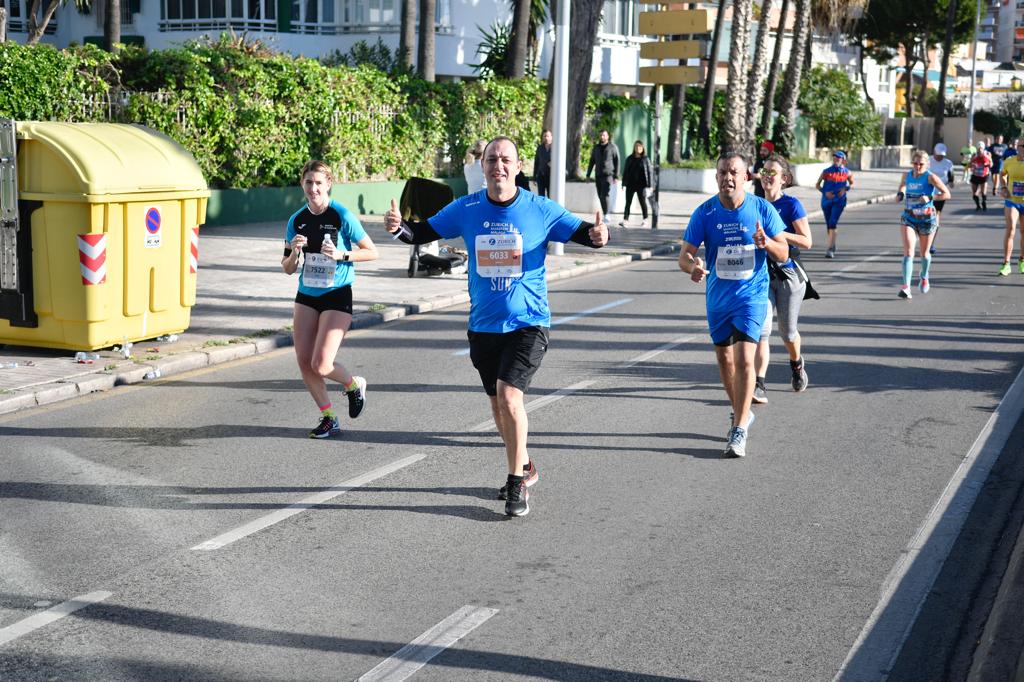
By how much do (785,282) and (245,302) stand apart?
6727 mm

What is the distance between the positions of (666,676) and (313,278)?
14.6 ft

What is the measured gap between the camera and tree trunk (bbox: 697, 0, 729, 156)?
136 ft

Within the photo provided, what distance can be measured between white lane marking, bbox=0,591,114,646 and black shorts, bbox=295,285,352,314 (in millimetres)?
3268

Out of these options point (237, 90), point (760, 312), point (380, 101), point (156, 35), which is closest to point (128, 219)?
point (760, 312)

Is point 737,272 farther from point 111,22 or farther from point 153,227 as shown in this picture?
point 111,22

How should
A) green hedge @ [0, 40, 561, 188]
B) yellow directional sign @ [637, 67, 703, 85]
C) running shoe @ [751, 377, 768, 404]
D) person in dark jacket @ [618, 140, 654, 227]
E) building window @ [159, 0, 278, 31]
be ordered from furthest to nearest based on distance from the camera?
building window @ [159, 0, 278, 31] → yellow directional sign @ [637, 67, 703, 85] → person in dark jacket @ [618, 140, 654, 227] → green hedge @ [0, 40, 561, 188] → running shoe @ [751, 377, 768, 404]

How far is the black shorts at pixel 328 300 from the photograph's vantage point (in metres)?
8.37

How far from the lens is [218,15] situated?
43062 mm

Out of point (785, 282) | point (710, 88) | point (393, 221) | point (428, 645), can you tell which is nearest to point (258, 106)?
point (785, 282)

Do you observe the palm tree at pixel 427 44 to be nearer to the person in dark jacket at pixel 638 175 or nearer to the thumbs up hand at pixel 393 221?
the person in dark jacket at pixel 638 175

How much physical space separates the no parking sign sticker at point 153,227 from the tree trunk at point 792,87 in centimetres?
3408

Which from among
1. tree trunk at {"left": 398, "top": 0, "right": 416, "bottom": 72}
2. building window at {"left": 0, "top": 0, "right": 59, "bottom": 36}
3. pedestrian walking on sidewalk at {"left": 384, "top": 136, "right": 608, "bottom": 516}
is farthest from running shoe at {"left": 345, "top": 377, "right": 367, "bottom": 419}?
building window at {"left": 0, "top": 0, "right": 59, "bottom": 36}

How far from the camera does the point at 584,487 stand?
7.25 metres

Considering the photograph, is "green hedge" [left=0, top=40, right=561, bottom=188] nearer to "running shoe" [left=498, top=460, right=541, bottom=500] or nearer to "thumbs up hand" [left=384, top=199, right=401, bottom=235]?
"thumbs up hand" [left=384, top=199, right=401, bottom=235]
